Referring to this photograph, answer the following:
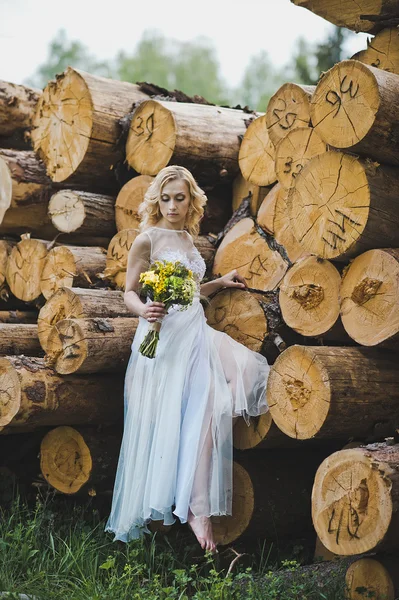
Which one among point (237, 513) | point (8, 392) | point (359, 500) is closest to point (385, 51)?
point (359, 500)

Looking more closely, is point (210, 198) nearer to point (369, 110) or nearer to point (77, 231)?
point (77, 231)

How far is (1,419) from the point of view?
197 inches

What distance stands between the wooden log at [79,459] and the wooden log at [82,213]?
1486 mm

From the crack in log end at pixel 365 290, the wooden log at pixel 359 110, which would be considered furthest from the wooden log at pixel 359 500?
the wooden log at pixel 359 110

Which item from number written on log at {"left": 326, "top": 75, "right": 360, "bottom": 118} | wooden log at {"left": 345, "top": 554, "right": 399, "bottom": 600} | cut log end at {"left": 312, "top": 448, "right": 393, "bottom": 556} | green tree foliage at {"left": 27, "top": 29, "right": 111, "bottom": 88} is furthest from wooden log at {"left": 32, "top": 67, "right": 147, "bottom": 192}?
green tree foliage at {"left": 27, "top": 29, "right": 111, "bottom": 88}

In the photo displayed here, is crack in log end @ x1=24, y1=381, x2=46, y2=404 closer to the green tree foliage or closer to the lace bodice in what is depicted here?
the lace bodice

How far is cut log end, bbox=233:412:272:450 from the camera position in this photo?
4.71 m

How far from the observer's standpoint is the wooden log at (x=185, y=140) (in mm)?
5602

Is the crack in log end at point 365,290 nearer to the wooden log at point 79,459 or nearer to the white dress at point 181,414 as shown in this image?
the white dress at point 181,414

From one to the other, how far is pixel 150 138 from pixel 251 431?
2159 mm

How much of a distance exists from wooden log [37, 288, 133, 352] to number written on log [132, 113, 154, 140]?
3.68 feet

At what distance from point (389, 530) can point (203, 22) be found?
29.2 m

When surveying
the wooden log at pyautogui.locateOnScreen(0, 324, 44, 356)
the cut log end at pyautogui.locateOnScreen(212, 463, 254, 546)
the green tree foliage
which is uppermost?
the green tree foliage

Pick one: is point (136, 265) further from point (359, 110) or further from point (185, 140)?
point (359, 110)
